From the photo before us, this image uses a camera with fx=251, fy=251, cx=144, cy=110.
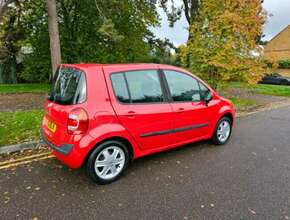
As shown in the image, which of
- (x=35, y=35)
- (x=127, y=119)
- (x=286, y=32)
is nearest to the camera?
(x=127, y=119)

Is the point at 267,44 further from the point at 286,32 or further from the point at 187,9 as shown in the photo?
the point at 187,9

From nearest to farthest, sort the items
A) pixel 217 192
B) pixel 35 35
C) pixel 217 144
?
pixel 217 192
pixel 217 144
pixel 35 35

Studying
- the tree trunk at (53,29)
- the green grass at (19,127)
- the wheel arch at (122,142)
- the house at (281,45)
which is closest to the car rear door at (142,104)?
the wheel arch at (122,142)

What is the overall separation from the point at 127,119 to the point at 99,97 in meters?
0.53

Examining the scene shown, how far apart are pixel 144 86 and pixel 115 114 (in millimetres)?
723

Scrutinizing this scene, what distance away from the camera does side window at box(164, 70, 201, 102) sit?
4289 mm

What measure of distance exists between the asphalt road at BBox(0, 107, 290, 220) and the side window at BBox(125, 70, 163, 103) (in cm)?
114

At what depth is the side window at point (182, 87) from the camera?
429 cm

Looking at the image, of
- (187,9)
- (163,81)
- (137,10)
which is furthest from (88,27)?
(163,81)

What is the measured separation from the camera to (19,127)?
5.96 metres

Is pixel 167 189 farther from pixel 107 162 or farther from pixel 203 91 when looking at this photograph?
pixel 203 91

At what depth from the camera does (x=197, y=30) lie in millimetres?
10211

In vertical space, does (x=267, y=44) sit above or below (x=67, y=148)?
above

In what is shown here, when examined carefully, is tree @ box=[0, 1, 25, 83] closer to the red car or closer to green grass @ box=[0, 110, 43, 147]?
green grass @ box=[0, 110, 43, 147]
